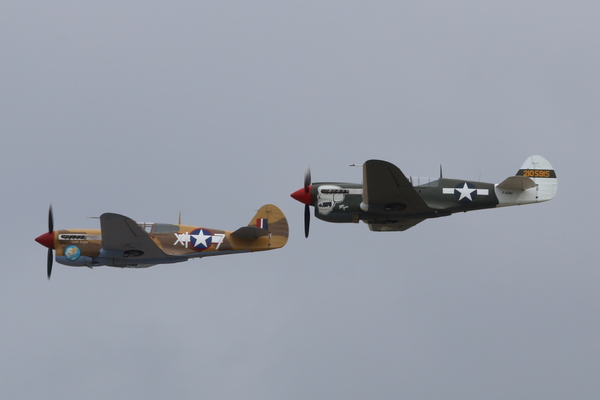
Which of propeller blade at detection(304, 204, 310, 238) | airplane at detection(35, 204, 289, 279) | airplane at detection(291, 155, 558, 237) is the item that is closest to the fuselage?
airplane at detection(291, 155, 558, 237)

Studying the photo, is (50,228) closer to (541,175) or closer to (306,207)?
(306,207)

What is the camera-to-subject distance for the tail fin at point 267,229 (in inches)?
1615

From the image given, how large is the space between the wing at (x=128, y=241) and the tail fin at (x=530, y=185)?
12.0 metres

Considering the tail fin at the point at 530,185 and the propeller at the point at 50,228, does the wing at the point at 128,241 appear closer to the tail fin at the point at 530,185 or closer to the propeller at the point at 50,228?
the propeller at the point at 50,228

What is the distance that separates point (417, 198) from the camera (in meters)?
39.8

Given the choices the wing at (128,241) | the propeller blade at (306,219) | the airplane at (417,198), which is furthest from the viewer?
the propeller blade at (306,219)

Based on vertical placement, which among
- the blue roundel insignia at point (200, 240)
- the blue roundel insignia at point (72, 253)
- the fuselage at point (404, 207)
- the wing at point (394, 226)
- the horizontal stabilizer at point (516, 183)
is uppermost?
the horizontal stabilizer at point (516, 183)

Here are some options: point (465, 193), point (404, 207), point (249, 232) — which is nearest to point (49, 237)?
point (249, 232)

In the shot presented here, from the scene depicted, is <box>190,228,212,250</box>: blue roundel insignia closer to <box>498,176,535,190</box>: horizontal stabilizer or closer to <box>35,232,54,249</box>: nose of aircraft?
<box>35,232,54,249</box>: nose of aircraft

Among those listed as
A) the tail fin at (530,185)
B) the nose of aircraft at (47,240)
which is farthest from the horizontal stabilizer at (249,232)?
the tail fin at (530,185)

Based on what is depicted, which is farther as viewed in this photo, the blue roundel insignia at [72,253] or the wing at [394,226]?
the wing at [394,226]

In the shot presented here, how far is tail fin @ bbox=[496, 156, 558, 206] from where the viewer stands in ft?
134

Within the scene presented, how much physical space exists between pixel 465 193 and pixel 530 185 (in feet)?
7.81

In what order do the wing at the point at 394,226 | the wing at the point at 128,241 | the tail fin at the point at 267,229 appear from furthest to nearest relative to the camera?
the wing at the point at 394,226 < the tail fin at the point at 267,229 < the wing at the point at 128,241
